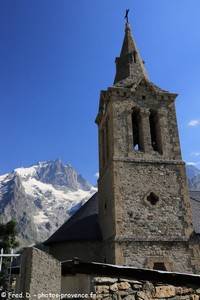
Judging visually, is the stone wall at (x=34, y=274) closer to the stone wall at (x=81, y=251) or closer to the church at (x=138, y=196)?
the church at (x=138, y=196)

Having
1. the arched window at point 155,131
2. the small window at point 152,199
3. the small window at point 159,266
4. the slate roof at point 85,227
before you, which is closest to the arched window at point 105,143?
the arched window at point 155,131

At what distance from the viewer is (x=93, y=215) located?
20.0 meters

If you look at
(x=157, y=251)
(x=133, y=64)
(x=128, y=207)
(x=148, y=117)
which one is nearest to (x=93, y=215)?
(x=128, y=207)

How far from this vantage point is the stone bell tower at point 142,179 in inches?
614

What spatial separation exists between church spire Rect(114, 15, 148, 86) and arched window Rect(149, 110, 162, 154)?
2468mm

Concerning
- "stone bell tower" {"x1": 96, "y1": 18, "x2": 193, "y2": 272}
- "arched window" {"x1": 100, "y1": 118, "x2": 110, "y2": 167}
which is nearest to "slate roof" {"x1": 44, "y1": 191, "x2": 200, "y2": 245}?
"stone bell tower" {"x1": 96, "y1": 18, "x2": 193, "y2": 272}

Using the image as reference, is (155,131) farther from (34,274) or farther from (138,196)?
(34,274)

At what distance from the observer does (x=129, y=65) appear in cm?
2227

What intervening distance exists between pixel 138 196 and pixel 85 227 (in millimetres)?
3703

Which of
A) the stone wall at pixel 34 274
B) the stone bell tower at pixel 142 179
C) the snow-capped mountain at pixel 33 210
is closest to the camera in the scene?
the stone wall at pixel 34 274

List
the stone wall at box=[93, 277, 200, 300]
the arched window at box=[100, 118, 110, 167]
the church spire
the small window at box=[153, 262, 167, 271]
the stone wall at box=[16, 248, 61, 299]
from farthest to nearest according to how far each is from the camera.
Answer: the church spire → the arched window at box=[100, 118, 110, 167] → the small window at box=[153, 262, 167, 271] → the stone wall at box=[93, 277, 200, 300] → the stone wall at box=[16, 248, 61, 299]

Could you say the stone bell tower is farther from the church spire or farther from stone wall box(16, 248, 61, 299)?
stone wall box(16, 248, 61, 299)

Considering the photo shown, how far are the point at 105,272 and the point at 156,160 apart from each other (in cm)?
1160

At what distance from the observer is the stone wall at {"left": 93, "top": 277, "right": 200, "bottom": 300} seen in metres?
6.79
